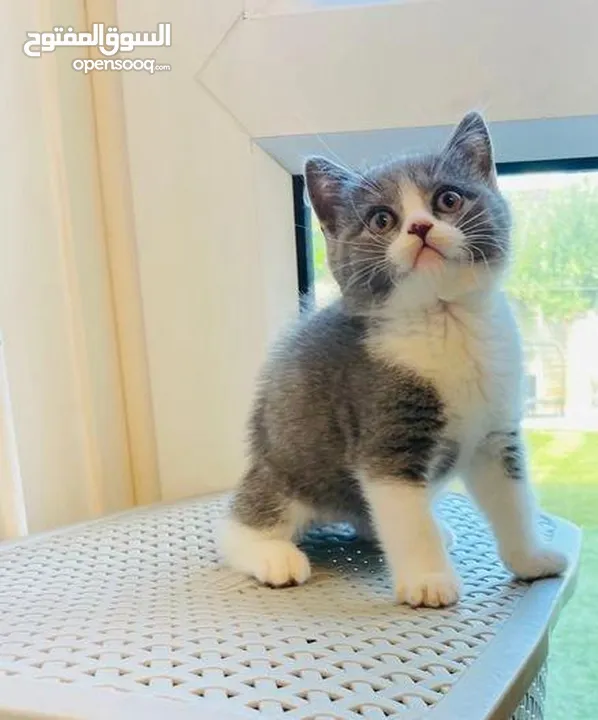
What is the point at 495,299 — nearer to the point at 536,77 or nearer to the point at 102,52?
the point at 536,77

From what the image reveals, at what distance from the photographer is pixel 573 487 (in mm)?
957

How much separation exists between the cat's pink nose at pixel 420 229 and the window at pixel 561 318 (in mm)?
296

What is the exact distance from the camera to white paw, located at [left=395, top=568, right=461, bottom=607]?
0.62m

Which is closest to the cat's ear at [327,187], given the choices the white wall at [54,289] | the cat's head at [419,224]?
the cat's head at [419,224]

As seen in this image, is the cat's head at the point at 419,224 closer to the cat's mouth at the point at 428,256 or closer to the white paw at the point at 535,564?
the cat's mouth at the point at 428,256

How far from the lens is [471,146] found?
69 cm

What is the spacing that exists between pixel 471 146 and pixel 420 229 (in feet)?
0.31

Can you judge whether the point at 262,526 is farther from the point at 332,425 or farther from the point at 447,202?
the point at 447,202

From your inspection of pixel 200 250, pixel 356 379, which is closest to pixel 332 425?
pixel 356 379

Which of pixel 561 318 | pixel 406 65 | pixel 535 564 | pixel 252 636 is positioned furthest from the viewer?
pixel 561 318

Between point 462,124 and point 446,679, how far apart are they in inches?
15.2

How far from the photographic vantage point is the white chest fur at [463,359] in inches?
26.1

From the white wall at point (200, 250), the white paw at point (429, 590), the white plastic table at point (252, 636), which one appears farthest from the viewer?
the white wall at point (200, 250)

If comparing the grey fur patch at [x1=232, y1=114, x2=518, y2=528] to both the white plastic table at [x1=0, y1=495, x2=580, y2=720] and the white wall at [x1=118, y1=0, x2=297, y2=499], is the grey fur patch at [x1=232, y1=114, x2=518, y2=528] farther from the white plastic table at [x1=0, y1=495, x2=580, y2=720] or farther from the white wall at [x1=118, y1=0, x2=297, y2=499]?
the white wall at [x1=118, y1=0, x2=297, y2=499]
